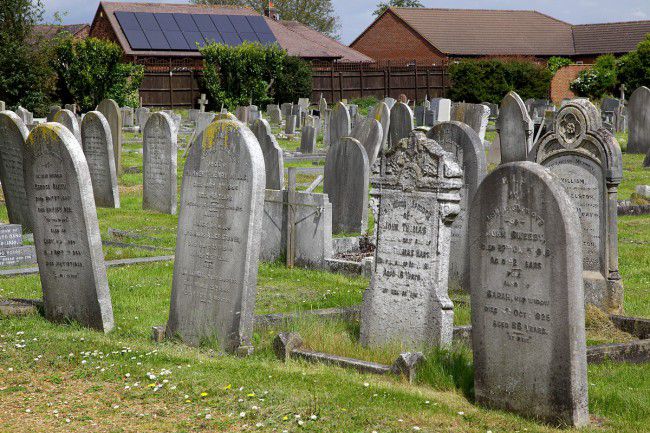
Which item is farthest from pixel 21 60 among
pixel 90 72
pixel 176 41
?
pixel 176 41

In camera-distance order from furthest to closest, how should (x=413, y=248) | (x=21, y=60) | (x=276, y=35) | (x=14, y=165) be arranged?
(x=276, y=35) → (x=21, y=60) → (x=14, y=165) → (x=413, y=248)

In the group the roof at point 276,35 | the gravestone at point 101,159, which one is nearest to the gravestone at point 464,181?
the gravestone at point 101,159

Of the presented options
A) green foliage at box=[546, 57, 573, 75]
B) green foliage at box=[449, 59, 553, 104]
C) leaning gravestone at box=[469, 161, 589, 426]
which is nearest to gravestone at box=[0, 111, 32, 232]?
leaning gravestone at box=[469, 161, 589, 426]

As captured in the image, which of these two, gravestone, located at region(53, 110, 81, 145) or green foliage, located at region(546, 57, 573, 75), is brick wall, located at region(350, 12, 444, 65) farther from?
gravestone, located at region(53, 110, 81, 145)

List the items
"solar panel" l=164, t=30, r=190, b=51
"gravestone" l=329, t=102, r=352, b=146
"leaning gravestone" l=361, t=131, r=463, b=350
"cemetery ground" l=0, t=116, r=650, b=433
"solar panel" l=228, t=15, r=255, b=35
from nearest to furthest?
"cemetery ground" l=0, t=116, r=650, b=433 → "leaning gravestone" l=361, t=131, r=463, b=350 → "gravestone" l=329, t=102, r=352, b=146 → "solar panel" l=164, t=30, r=190, b=51 → "solar panel" l=228, t=15, r=255, b=35

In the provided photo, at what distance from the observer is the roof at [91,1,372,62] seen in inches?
2185

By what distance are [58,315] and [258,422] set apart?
3.91 metres

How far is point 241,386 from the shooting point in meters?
7.95

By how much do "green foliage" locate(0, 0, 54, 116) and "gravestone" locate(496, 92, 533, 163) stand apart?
75.1ft

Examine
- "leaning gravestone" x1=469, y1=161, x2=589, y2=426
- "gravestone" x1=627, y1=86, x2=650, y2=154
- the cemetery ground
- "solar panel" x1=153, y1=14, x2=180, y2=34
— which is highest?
"solar panel" x1=153, y1=14, x2=180, y2=34

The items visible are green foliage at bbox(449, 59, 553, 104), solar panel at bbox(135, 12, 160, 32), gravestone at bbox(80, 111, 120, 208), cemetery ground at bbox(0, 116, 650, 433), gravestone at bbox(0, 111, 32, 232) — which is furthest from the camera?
solar panel at bbox(135, 12, 160, 32)

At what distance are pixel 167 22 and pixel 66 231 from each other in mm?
48728

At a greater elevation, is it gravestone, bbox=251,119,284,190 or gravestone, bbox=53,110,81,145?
gravestone, bbox=53,110,81,145

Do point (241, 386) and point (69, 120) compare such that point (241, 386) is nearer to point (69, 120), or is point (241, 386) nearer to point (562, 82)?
point (69, 120)
